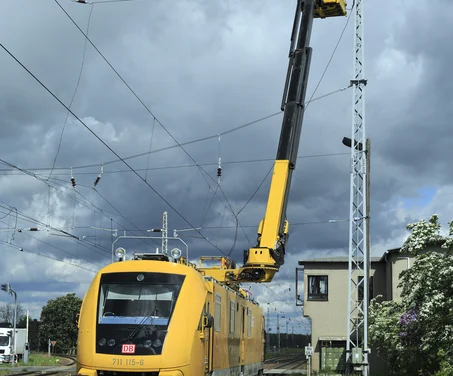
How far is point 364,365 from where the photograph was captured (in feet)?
81.7

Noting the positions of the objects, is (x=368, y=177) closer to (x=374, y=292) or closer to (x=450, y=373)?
(x=450, y=373)

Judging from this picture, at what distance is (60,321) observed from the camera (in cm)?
8731

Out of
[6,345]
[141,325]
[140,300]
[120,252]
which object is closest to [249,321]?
[120,252]

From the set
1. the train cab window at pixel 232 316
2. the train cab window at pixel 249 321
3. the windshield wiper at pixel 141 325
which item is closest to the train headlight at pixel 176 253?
the windshield wiper at pixel 141 325

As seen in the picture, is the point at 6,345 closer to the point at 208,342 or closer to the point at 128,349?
the point at 208,342

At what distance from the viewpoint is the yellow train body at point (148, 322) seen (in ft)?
44.5

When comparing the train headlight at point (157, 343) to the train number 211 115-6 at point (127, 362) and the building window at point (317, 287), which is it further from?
the building window at point (317, 287)

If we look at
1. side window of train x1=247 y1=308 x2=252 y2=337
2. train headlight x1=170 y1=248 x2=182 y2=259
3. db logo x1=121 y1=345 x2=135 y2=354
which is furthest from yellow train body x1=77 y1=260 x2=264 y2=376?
side window of train x1=247 y1=308 x2=252 y2=337

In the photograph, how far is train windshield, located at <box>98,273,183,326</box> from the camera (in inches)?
552

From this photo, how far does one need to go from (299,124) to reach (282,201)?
2788mm

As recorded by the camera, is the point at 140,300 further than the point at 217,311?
No

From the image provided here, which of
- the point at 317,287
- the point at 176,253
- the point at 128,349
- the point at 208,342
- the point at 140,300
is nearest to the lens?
the point at 128,349

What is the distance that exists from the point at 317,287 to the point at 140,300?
95.3 feet

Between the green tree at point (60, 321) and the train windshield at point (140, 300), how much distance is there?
246 feet
